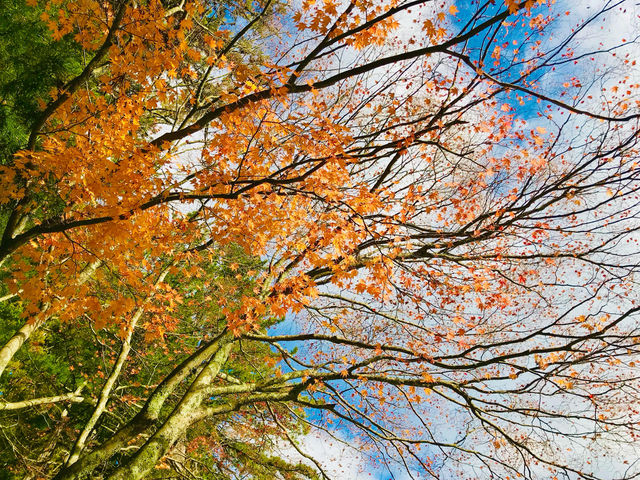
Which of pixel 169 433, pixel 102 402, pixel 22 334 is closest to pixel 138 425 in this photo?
pixel 169 433

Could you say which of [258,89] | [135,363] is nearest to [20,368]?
[135,363]

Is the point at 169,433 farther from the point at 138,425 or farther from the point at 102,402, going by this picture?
the point at 102,402

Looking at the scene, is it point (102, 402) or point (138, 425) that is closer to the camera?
point (138, 425)

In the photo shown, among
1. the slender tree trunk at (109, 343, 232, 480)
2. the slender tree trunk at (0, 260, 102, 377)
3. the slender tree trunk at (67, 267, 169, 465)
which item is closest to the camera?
the slender tree trunk at (109, 343, 232, 480)

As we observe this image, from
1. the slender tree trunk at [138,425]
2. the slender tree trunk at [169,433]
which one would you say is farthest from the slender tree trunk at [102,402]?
the slender tree trunk at [169,433]

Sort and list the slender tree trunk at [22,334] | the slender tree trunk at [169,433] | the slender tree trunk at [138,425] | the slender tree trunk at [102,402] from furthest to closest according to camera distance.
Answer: the slender tree trunk at [102,402], the slender tree trunk at [22,334], the slender tree trunk at [138,425], the slender tree trunk at [169,433]

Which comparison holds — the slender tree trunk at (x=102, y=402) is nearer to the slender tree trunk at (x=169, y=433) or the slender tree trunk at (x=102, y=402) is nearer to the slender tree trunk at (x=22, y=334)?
the slender tree trunk at (x=22, y=334)

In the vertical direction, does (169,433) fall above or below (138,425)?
above

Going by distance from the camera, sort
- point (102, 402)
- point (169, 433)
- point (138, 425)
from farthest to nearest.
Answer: point (102, 402) < point (138, 425) < point (169, 433)

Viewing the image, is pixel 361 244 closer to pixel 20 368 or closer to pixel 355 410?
pixel 355 410

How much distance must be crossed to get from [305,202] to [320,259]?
1031mm

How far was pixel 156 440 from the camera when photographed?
5.45 m

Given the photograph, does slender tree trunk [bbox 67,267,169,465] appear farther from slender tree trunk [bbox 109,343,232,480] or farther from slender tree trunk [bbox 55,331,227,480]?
slender tree trunk [bbox 109,343,232,480]

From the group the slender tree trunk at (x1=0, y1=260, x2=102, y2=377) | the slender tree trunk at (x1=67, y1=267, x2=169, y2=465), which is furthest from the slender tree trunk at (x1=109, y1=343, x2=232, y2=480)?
the slender tree trunk at (x1=0, y1=260, x2=102, y2=377)
